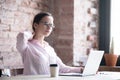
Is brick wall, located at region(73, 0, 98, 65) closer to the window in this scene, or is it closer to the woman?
the window

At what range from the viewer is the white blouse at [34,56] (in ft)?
8.46

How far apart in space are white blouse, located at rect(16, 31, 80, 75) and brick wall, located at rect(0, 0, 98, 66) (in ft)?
2.40

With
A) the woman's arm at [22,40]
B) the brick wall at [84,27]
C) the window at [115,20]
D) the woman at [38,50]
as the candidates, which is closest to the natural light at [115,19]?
the window at [115,20]

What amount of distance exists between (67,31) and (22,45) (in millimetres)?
1429

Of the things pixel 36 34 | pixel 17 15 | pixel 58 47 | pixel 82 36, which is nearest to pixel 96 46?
pixel 82 36

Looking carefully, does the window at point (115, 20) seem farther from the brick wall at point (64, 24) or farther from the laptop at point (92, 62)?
the laptop at point (92, 62)

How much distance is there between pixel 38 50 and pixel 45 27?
0.22m

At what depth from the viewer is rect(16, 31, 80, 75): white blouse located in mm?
2580

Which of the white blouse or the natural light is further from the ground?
the natural light

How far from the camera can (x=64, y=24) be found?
3951mm

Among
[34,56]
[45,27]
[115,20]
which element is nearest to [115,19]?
[115,20]

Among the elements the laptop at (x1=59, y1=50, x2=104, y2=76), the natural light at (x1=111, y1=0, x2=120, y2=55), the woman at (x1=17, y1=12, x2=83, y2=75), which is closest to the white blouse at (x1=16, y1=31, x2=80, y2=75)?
the woman at (x1=17, y1=12, x2=83, y2=75)

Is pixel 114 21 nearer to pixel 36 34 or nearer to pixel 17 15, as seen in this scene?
pixel 17 15

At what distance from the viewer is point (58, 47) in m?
4.00
